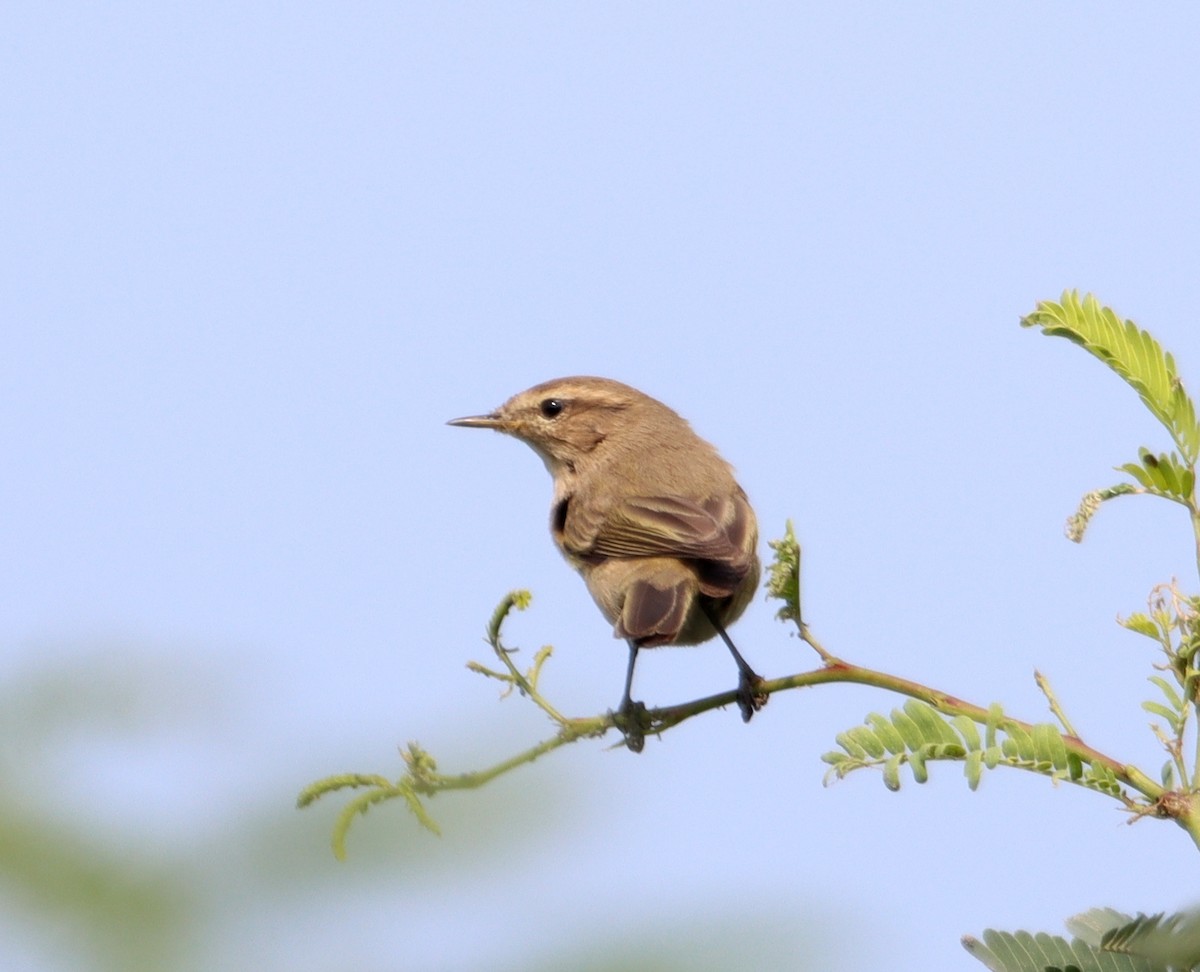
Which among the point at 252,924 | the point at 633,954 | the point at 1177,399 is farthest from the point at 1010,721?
the point at 252,924

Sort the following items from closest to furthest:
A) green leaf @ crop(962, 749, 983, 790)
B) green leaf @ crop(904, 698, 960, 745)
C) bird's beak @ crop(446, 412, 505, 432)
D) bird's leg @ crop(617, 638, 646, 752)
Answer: green leaf @ crop(962, 749, 983, 790)
green leaf @ crop(904, 698, 960, 745)
bird's leg @ crop(617, 638, 646, 752)
bird's beak @ crop(446, 412, 505, 432)

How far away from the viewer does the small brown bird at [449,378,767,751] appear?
16.1ft

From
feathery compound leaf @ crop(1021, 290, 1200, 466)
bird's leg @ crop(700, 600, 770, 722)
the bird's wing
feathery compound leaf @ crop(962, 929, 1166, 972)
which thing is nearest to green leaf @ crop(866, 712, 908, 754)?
feathery compound leaf @ crop(962, 929, 1166, 972)

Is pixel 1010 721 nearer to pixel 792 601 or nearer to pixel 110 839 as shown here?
pixel 792 601

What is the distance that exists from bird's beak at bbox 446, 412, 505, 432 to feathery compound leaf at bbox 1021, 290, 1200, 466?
4.84 m

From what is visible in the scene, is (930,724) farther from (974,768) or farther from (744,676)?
(744,676)

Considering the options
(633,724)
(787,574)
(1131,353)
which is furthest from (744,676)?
(1131,353)

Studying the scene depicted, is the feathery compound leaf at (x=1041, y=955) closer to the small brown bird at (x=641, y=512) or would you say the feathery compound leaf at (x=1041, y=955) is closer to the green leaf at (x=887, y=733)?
the green leaf at (x=887, y=733)

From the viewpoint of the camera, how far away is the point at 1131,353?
208 centimetres

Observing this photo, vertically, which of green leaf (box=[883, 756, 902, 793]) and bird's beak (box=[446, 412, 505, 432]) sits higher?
bird's beak (box=[446, 412, 505, 432])

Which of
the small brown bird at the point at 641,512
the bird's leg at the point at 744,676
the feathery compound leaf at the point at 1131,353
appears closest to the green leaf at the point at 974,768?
the feathery compound leaf at the point at 1131,353

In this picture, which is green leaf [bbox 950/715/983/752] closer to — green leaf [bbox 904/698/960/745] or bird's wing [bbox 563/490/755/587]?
green leaf [bbox 904/698/960/745]

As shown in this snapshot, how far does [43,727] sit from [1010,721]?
4.13ft

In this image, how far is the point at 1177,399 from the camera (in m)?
2.03
